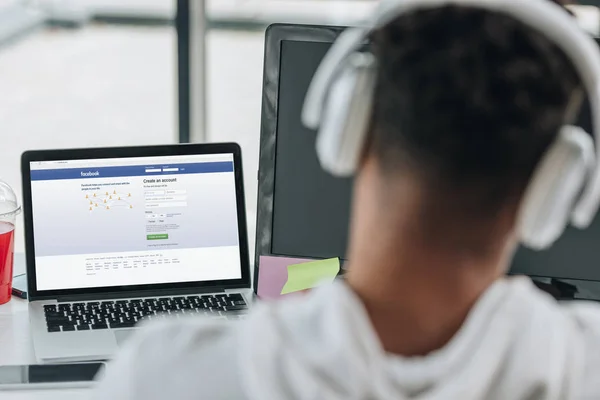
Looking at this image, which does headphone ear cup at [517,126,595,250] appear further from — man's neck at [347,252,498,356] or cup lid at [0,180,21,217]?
cup lid at [0,180,21,217]

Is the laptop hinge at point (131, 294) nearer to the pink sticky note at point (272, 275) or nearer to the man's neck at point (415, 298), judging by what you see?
the pink sticky note at point (272, 275)

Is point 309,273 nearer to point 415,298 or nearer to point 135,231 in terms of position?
point 135,231

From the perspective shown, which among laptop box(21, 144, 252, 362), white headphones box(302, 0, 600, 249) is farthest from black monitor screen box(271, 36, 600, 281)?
white headphones box(302, 0, 600, 249)

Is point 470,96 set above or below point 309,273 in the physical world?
above

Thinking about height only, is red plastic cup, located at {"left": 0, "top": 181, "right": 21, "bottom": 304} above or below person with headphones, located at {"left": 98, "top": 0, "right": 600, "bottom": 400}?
below

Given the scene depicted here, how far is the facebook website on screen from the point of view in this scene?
4.57 feet

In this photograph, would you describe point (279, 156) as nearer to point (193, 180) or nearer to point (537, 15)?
point (193, 180)

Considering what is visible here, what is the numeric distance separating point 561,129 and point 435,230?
11 centimetres

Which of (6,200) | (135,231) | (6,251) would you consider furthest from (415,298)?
(6,200)

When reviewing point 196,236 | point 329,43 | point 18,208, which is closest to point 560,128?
point 329,43

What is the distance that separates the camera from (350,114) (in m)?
0.62

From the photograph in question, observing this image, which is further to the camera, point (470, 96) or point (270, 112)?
point (270, 112)

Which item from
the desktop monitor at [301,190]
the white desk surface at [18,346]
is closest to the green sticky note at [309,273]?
the desktop monitor at [301,190]

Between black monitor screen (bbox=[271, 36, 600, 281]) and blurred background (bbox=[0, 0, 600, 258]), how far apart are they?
1.68 metres
